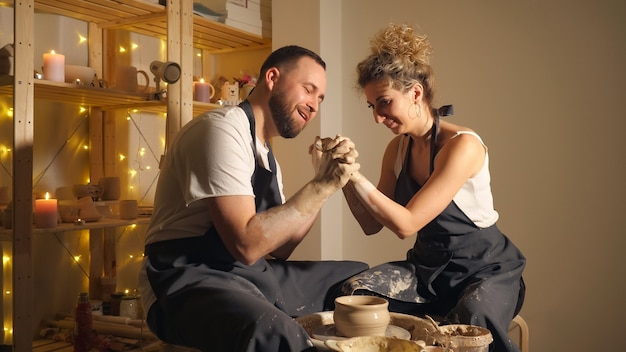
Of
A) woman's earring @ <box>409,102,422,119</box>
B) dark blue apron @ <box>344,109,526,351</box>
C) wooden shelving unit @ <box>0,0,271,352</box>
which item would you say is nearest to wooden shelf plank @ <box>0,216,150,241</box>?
wooden shelving unit @ <box>0,0,271,352</box>

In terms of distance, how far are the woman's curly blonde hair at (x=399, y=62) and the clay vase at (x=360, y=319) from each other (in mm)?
900

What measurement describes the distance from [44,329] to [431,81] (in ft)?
6.64

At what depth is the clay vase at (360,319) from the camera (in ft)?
5.07

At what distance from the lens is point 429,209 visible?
6.64ft

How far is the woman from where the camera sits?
6.56 ft

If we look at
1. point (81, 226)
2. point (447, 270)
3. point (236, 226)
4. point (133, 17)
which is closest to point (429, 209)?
point (447, 270)

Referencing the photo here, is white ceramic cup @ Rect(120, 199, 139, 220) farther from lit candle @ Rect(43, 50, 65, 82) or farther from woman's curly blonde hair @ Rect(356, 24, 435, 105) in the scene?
woman's curly blonde hair @ Rect(356, 24, 435, 105)

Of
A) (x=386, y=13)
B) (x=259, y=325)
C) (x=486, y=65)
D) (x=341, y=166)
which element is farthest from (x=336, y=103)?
(x=259, y=325)

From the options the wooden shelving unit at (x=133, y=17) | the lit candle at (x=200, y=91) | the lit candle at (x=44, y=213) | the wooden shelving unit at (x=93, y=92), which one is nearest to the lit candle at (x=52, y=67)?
the wooden shelving unit at (x=93, y=92)

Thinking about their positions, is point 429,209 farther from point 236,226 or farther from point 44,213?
point 44,213

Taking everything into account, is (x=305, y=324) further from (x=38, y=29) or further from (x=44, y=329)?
(x=38, y=29)

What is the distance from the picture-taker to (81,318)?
2.54m

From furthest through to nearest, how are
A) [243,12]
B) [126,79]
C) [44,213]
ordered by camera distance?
[243,12] → [126,79] → [44,213]

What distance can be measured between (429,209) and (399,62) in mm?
542
